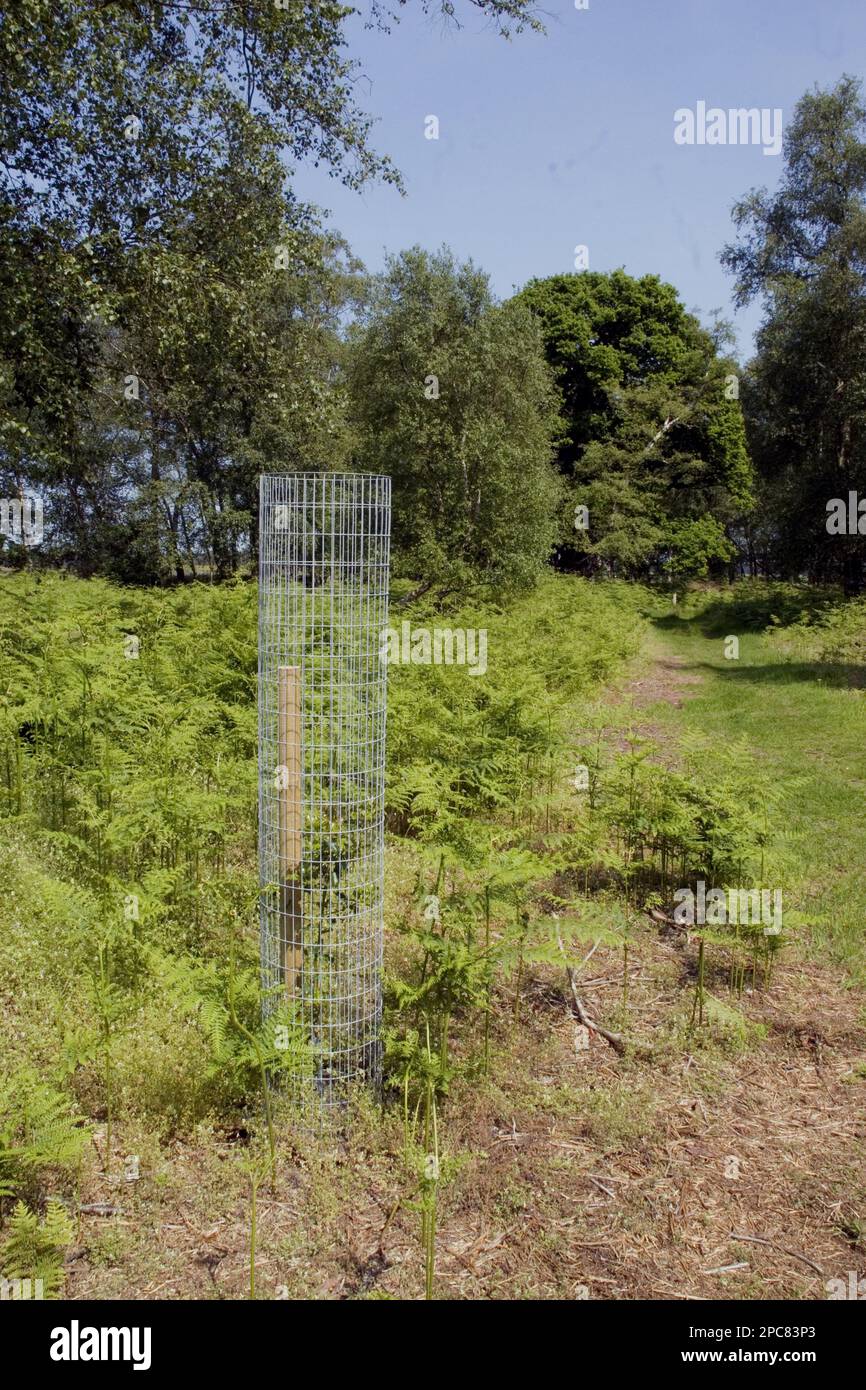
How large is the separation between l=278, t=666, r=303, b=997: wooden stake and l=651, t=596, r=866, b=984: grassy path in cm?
296

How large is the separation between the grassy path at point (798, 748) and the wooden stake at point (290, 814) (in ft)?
9.72

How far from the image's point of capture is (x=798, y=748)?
35.1 feet

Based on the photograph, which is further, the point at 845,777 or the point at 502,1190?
the point at 845,777

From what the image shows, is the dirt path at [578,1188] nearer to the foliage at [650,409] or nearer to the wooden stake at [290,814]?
the wooden stake at [290,814]

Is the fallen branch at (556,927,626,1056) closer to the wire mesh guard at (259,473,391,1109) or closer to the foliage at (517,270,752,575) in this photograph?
the wire mesh guard at (259,473,391,1109)

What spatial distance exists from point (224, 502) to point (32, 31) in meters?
18.2

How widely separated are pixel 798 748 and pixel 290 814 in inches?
320

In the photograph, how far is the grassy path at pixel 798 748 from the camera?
609 centimetres

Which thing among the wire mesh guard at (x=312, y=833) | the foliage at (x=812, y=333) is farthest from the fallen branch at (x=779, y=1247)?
the foliage at (x=812, y=333)

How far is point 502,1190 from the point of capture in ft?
12.2

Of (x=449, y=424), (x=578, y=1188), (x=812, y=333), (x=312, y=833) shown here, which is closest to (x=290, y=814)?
(x=312, y=833)
